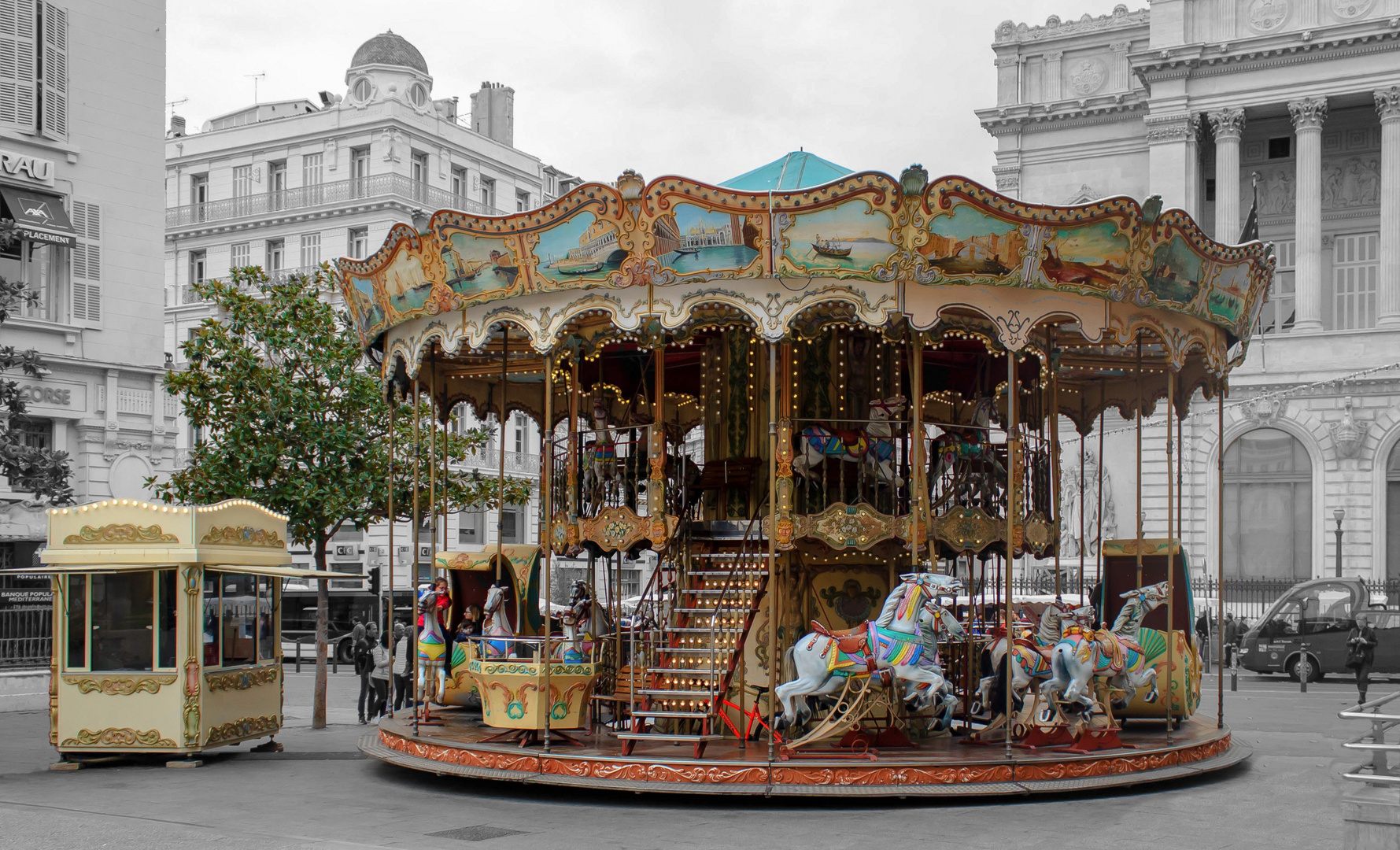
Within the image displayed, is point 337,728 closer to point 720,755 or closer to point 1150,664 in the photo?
point 720,755

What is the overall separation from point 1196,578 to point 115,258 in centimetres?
3269

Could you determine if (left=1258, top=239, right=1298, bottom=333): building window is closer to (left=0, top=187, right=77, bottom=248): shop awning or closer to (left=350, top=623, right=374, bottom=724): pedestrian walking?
(left=350, top=623, right=374, bottom=724): pedestrian walking

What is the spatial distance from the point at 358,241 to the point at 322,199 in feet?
7.02

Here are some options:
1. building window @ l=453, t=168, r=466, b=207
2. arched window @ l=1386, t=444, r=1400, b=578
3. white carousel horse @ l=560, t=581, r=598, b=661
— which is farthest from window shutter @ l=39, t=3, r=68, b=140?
arched window @ l=1386, t=444, r=1400, b=578

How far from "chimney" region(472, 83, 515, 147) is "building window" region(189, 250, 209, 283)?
492 inches

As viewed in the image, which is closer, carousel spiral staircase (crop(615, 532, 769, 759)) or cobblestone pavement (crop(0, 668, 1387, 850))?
cobblestone pavement (crop(0, 668, 1387, 850))

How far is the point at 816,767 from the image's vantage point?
41.0 feet

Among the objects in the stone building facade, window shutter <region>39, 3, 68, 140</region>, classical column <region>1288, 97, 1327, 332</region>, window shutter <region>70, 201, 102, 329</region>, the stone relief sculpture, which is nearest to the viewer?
window shutter <region>39, 3, 68, 140</region>

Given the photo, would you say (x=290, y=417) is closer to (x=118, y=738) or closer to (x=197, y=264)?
(x=118, y=738)

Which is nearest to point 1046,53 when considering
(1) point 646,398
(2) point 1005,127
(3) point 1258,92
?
(2) point 1005,127

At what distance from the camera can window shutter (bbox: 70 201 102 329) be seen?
32.0 meters

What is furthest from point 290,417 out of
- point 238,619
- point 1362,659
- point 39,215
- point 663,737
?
point 1362,659

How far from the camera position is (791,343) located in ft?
52.1

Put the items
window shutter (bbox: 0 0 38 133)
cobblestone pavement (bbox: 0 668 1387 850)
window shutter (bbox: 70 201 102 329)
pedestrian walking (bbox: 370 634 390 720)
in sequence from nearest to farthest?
cobblestone pavement (bbox: 0 668 1387 850) → pedestrian walking (bbox: 370 634 390 720) → window shutter (bbox: 0 0 38 133) → window shutter (bbox: 70 201 102 329)
